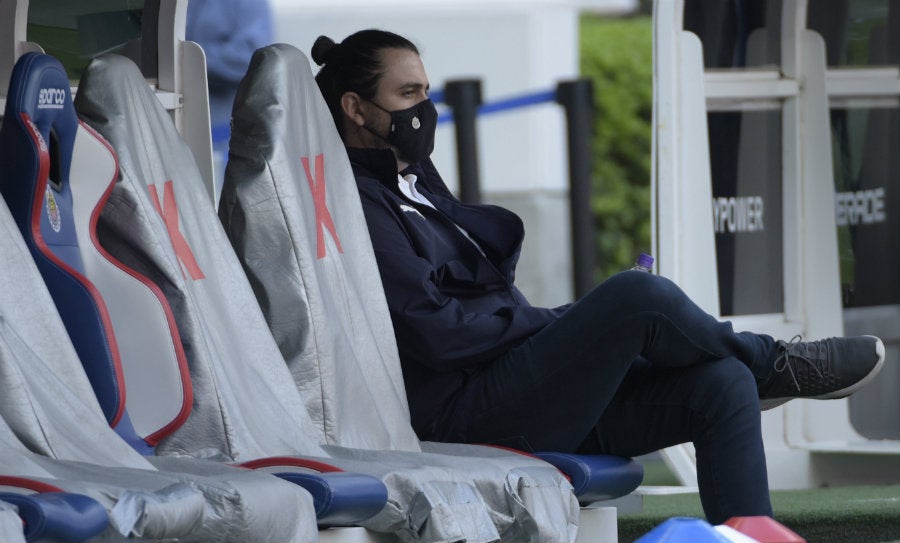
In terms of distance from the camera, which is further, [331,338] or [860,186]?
[860,186]

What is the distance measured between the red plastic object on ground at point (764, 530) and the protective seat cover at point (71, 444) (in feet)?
2.27

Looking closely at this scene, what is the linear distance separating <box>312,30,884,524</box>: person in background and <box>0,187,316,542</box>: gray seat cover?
82cm

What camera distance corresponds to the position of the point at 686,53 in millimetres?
5277

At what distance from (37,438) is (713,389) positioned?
141 centimetres

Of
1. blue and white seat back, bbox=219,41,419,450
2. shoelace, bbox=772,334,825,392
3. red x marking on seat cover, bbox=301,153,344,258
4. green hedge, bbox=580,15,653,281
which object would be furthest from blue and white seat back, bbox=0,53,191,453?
green hedge, bbox=580,15,653,281

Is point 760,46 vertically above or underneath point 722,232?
above

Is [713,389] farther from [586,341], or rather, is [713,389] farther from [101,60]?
[101,60]

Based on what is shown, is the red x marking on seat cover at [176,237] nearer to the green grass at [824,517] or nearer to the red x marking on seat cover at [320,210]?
the red x marking on seat cover at [320,210]

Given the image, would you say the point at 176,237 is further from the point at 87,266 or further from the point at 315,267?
the point at 315,267

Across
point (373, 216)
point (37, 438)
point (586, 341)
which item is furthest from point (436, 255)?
point (37, 438)

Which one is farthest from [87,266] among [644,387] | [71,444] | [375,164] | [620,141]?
[620,141]

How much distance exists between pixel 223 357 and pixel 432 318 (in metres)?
0.48

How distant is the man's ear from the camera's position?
418cm

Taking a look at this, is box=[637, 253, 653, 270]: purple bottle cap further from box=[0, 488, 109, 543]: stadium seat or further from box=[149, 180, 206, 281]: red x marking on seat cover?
box=[0, 488, 109, 543]: stadium seat
